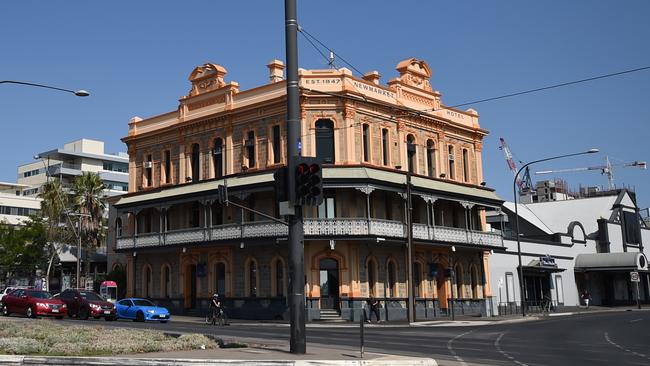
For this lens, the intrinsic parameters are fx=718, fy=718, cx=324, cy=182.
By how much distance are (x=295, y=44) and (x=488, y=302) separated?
36.6m

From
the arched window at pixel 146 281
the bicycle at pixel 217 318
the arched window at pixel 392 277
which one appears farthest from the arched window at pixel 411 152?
the arched window at pixel 146 281

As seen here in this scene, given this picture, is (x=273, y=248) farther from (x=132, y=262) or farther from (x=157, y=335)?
(x=157, y=335)

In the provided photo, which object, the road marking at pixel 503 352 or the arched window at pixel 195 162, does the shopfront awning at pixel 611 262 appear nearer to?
the arched window at pixel 195 162

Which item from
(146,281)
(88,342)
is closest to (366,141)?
(146,281)

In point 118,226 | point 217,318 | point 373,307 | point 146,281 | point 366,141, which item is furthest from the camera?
point 118,226

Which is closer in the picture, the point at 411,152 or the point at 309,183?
the point at 309,183

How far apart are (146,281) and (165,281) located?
214 cm

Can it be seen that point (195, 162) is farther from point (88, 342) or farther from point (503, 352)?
point (503, 352)

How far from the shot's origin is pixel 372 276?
41.6 m

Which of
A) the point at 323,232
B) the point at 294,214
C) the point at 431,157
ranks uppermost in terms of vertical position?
the point at 431,157

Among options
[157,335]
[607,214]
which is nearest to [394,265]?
[157,335]

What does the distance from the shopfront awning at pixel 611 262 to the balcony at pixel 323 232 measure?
55.6 ft

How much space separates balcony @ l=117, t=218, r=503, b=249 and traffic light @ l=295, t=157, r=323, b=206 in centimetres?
2334

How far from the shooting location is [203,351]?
17234 millimetres
